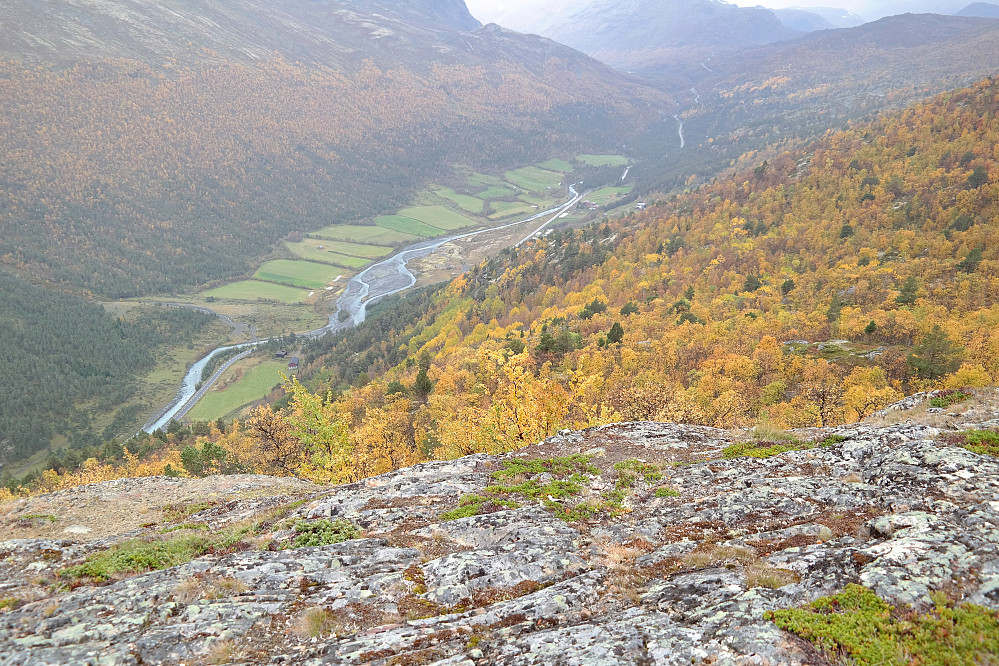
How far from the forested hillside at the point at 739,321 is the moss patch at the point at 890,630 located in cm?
2652

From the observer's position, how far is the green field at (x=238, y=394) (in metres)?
169

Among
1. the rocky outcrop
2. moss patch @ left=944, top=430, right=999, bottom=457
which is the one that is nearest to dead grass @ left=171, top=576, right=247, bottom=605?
the rocky outcrop

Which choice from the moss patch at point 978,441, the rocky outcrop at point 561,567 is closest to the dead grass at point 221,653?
the rocky outcrop at point 561,567

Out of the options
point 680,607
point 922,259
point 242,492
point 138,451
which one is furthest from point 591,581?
point 138,451

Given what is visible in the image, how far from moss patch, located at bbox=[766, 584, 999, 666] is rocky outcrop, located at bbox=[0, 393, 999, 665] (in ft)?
1.40

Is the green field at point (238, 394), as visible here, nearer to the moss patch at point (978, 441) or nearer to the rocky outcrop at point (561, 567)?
the rocky outcrop at point (561, 567)

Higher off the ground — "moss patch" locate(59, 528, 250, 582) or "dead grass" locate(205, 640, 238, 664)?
"dead grass" locate(205, 640, 238, 664)

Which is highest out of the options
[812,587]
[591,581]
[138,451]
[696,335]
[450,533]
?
[812,587]

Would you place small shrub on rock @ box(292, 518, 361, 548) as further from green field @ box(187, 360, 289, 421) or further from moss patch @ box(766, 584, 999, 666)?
green field @ box(187, 360, 289, 421)

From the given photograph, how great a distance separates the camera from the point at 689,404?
47344 millimetres

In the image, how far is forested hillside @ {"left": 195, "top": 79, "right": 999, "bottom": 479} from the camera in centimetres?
4659

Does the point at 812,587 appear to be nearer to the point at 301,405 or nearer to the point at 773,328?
the point at 301,405

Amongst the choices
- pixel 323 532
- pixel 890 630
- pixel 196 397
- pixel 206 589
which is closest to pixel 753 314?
pixel 890 630

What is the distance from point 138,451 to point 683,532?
133566 millimetres
